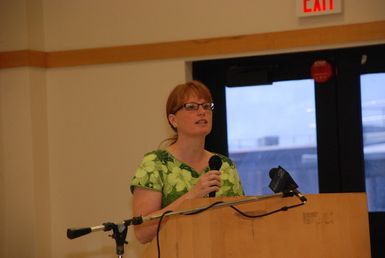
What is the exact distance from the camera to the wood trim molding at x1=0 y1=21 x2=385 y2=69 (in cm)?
352

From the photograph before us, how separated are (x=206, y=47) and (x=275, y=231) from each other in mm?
2105

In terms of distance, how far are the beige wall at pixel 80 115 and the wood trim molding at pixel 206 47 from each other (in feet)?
0.17

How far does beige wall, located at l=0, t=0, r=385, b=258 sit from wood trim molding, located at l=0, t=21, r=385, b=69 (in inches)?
2.0

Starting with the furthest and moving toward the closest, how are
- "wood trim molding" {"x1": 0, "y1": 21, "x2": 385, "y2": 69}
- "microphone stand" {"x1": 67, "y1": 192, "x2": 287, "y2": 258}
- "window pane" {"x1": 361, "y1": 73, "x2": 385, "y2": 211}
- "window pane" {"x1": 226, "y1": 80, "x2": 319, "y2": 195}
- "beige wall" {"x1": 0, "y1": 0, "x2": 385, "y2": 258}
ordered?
"beige wall" {"x1": 0, "y1": 0, "x2": 385, "y2": 258} < "window pane" {"x1": 226, "y1": 80, "x2": 319, "y2": 195} < "window pane" {"x1": 361, "y1": 73, "x2": 385, "y2": 211} < "wood trim molding" {"x1": 0, "y1": 21, "x2": 385, "y2": 69} < "microphone stand" {"x1": 67, "y1": 192, "x2": 287, "y2": 258}

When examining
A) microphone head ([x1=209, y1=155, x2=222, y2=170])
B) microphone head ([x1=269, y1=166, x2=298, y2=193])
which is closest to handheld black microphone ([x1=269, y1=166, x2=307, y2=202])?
microphone head ([x1=269, y1=166, x2=298, y2=193])

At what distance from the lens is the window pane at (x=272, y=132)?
376cm

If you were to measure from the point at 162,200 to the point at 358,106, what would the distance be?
1.89 m

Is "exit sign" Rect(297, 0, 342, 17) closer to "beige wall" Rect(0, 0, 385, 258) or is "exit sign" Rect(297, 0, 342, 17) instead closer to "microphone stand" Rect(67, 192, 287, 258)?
"beige wall" Rect(0, 0, 385, 258)

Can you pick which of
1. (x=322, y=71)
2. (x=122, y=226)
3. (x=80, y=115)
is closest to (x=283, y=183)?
(x=122, y=226)

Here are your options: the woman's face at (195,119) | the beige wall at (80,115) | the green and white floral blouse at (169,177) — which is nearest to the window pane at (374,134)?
Answer: the beige wall at (80,115)

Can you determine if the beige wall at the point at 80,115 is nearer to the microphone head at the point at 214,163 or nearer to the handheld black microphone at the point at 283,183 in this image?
the microphone head at the point at 214,163

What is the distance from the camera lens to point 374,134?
3652 millimetres

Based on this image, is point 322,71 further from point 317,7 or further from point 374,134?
point 374,134

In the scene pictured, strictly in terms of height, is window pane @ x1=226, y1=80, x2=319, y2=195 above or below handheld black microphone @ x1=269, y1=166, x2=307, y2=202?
above
